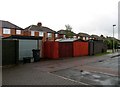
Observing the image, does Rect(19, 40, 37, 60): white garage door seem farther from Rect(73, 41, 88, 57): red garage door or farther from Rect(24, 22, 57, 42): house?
Rect(24, 22, 57, 42): house

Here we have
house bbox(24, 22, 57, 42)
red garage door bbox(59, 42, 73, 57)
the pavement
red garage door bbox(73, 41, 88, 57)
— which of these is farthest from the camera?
house bbox(24, 22, 57, 42)

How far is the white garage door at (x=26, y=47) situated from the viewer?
54.3 ft

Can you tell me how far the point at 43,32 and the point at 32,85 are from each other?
142 feet

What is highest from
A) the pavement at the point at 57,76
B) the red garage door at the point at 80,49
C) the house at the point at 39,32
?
the house at the point at 39,32

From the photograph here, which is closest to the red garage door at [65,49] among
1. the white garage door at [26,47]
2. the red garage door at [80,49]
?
the red garage door at [80,49]

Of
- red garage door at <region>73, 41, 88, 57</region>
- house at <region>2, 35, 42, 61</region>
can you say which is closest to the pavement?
house at <region>2, 35, 42, 61</region>

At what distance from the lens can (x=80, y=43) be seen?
22938 millimetres

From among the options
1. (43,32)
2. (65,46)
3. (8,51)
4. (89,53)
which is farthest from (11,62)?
(43,32)

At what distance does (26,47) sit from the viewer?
1705 centimetres

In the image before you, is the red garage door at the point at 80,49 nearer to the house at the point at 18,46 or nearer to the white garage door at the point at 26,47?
the house at the point at 18,46

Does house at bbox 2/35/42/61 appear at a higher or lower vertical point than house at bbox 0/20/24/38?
lower

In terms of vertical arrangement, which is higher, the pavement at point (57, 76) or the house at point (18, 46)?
the house at point (18, 46)

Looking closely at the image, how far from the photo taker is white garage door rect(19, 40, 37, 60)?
651 inches

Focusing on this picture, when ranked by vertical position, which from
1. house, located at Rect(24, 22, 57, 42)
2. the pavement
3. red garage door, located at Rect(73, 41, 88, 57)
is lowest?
the pavement
